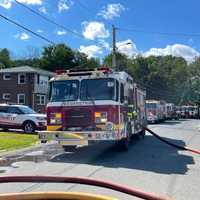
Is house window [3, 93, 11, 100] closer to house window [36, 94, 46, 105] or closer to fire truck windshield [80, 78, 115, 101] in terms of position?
house window [36, 94, 46, 105]

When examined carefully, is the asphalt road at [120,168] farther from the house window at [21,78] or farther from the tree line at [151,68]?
the tree line at [151,68]

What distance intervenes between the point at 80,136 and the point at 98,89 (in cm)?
181

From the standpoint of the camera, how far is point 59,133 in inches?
575

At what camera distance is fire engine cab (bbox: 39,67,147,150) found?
14552mm

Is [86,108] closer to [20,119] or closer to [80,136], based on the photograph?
[80,136]

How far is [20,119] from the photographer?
2708 centimetres

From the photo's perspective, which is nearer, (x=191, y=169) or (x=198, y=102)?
(x=191, y=169)

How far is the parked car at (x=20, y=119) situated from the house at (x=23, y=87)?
28.4 m

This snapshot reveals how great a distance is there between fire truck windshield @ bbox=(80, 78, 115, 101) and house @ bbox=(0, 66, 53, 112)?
135 ft

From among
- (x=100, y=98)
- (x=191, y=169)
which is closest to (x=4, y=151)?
(x=100, y=98)

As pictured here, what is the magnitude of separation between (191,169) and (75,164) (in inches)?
126

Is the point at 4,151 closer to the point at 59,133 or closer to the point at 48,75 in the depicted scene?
the point at 59,133

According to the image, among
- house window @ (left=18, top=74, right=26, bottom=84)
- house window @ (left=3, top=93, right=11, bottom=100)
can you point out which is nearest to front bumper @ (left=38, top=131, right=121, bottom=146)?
house window @ (left=18, top=74, right=26, bottom=84)

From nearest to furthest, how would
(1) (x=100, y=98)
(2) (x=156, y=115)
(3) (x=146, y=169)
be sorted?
(3) (x=146, y=169) → (1) (x=100, y=98) → (2) (x=156, y=115)
